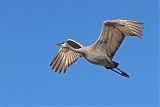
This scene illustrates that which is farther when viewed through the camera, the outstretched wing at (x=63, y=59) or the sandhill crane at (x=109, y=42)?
the outstretched wing at (x=63, y=59)

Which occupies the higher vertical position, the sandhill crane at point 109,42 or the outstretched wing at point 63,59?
the outstretched wing at point 63,59

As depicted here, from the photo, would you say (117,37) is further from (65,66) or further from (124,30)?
(65,66)

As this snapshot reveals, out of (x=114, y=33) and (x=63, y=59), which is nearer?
Result: (x=114, y=33)

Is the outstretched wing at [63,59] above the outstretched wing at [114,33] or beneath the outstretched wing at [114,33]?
above

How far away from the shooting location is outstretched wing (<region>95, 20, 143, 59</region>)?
80.5 ft

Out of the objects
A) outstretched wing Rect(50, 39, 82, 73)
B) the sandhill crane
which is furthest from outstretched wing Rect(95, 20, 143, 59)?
outstretched wing Rect(50, 39, 82, 73)

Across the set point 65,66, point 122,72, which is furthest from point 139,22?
point 65,66

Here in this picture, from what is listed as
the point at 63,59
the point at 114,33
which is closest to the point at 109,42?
the point at 114,33

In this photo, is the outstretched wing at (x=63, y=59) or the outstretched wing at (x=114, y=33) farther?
the outstretched wing at (x=63, y=59)

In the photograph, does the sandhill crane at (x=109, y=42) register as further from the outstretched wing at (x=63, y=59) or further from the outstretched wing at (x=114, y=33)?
the outstretched wing at (x=63, y=59)

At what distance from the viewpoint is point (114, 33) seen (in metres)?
24.9

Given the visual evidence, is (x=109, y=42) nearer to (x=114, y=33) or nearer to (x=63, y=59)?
(x=114, y=33)

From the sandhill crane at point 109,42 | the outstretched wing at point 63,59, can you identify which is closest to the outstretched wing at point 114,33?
the sandhill crane at point 109,42

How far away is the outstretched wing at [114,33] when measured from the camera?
24545mm
